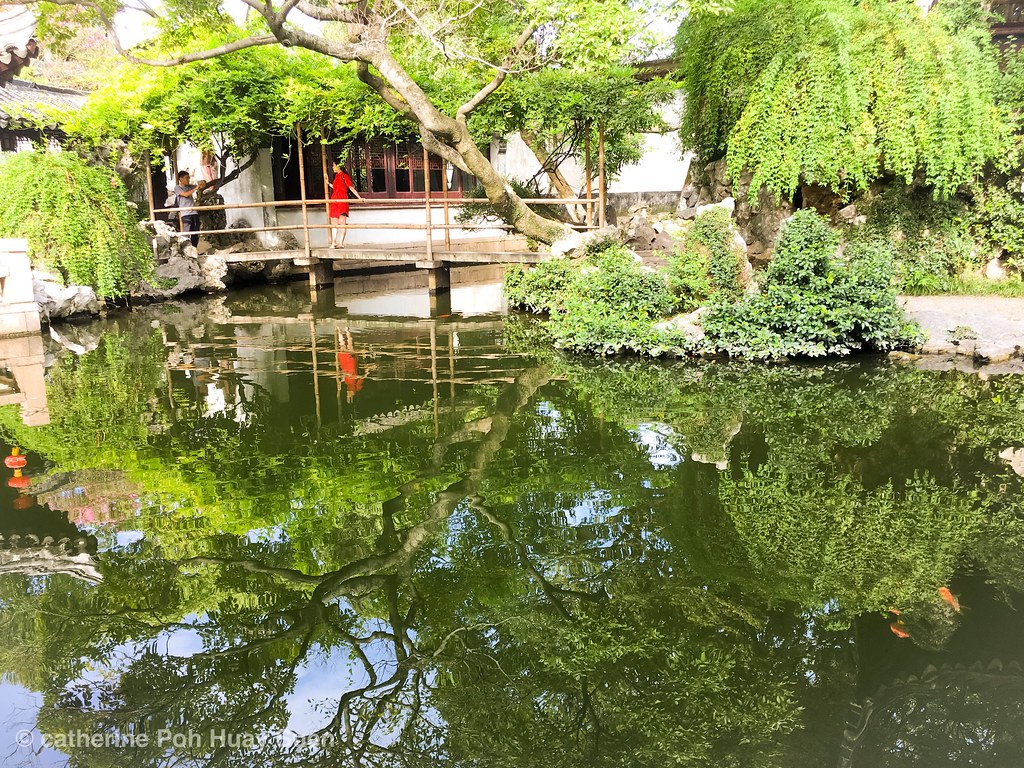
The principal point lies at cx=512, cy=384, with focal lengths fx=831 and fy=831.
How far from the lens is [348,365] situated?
9.54m

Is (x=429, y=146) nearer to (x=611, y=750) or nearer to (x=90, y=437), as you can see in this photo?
(x=90, y=437)

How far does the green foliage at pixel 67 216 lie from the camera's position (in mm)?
13023

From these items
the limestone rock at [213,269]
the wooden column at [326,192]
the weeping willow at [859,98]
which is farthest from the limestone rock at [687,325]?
the limestone rock at [213,269]

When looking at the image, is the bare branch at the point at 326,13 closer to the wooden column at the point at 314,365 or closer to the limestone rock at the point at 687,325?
the wooden column at the point at 314,365

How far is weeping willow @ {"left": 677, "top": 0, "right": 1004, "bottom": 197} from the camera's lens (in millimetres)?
10281

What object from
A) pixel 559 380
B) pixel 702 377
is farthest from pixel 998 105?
pixel 559 380

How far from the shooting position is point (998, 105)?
11070mm

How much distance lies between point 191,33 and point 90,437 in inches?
373

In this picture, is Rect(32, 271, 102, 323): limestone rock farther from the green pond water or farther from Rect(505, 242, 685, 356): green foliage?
Rect(505, 242, 685, 356): green foliage

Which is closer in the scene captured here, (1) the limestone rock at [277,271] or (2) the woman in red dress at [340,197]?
(2) the woman in red dress at [340,197]

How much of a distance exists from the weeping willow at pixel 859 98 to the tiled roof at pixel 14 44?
726 inches

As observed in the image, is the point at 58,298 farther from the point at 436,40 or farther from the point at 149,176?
the point at 436,40

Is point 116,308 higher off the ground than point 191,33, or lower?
lower

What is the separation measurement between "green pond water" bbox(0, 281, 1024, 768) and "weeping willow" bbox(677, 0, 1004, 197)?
376 cm
